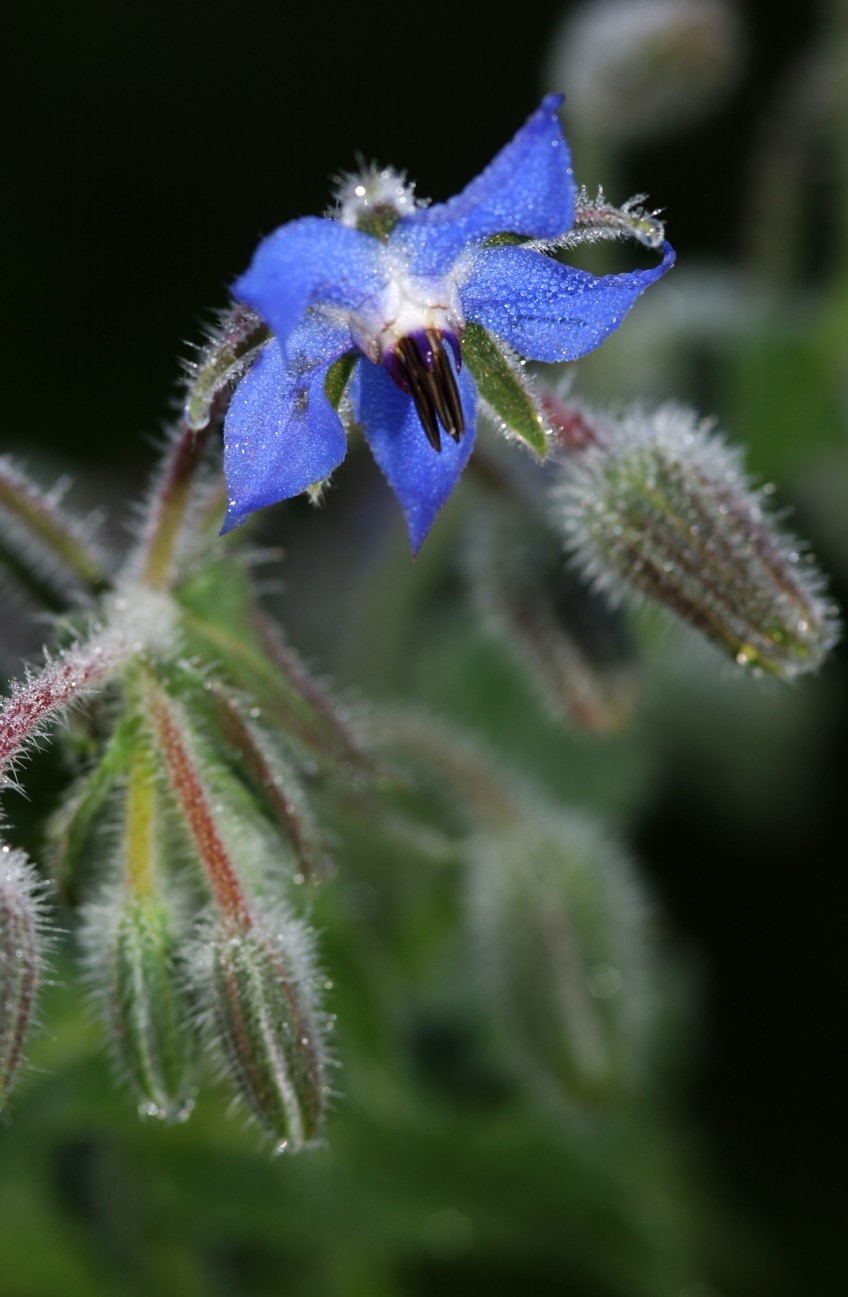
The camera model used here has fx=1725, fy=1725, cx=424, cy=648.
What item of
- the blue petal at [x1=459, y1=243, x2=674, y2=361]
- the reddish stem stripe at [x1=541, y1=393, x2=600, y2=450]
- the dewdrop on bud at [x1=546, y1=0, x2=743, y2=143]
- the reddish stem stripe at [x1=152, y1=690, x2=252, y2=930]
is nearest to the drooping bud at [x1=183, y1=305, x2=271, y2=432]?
the blue petal at [x1=459, y1=243, x2=674, y2=361]

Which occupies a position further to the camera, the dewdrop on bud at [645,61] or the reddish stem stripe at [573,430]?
the dewdrop on bud at [645,61]

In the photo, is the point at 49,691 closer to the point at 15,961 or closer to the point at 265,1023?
the point at 15,961

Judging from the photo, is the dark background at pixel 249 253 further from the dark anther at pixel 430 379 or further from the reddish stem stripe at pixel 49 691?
the dark anther at pixel 430 379

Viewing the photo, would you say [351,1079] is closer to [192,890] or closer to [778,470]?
[192,890]

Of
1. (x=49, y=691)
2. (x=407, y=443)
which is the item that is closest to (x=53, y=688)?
(x=49, y=691)

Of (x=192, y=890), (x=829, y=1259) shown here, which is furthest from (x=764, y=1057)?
(x=192, y=890)

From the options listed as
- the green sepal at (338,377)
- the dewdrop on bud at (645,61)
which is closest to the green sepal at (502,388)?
the green sepal at (338,377)

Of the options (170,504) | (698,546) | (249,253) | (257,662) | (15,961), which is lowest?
(15,961)
